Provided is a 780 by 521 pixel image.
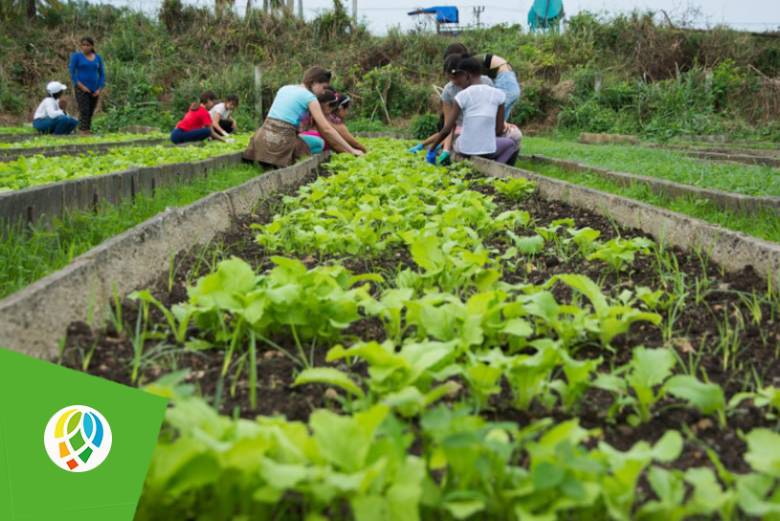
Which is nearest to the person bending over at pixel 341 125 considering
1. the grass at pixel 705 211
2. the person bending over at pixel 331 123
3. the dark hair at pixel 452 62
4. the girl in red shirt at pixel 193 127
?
the person bending over at pixel 331 123

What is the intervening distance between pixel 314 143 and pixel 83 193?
4933 millimetres

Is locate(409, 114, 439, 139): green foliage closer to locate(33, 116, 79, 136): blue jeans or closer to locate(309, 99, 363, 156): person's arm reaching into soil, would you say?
locate(309, 99, 363, 156): person's arm reaching into soil

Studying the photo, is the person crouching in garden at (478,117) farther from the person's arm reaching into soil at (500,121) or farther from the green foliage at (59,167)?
the green foliage at (59,167)

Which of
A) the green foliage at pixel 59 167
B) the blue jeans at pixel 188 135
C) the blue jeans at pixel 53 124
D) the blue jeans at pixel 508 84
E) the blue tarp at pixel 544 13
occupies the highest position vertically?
the blue tarp at pixel 544 13

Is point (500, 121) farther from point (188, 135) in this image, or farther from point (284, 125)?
point (188, 135)

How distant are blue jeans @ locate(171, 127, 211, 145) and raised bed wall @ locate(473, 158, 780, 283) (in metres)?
7.06

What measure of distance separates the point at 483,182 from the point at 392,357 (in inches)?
185

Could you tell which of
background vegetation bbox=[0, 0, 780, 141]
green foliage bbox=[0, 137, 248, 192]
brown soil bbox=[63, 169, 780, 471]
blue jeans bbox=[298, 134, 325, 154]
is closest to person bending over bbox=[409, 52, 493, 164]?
blue jeans bbox=[298, 134, 325, 154]

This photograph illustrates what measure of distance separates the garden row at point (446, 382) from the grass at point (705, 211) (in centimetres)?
42

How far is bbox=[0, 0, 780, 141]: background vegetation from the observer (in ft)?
53.2

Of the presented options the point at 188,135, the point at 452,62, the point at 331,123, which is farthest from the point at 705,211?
the point at 188,135

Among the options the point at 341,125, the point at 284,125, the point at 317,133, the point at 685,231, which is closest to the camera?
the point at 685,231

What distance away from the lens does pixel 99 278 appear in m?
2.09

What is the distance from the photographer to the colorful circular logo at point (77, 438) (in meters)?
1.08
